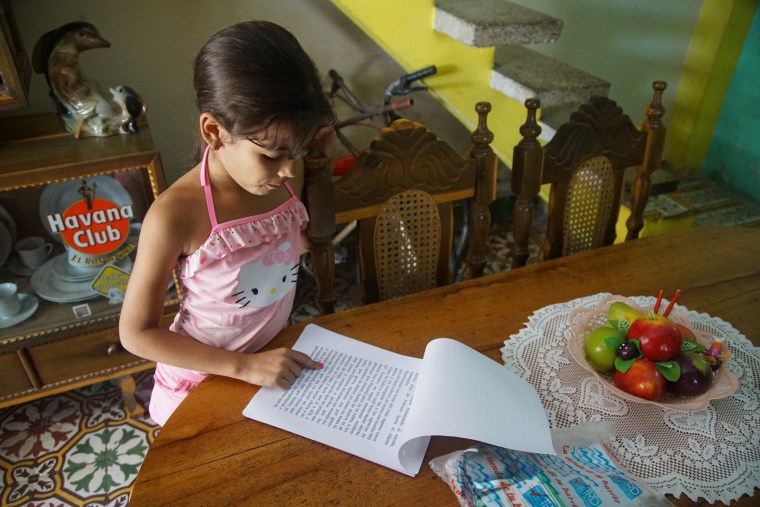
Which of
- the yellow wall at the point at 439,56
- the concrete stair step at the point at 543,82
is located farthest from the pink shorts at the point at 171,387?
the concrete stair step at the point at 543,82

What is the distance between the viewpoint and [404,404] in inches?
33.7

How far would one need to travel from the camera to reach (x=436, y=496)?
73cm

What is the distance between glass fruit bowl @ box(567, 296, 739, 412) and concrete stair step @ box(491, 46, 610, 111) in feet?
A: 3.04

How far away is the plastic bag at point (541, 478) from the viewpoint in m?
0.69

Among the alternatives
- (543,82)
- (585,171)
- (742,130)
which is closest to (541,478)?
(585,171)

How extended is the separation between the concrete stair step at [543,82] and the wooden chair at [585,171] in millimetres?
452

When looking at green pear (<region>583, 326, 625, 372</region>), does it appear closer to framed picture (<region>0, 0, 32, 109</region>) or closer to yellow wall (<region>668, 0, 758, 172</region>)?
framed picture (<region>0, 0, 32, 109</region>)

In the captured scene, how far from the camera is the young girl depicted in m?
0.79

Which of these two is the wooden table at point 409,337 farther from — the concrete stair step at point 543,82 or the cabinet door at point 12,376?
the cabinet door at point 12,376

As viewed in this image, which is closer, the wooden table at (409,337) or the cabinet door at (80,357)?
the wooden table at (409,337)

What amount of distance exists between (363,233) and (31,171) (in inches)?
33.2

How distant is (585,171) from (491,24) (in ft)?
1.85

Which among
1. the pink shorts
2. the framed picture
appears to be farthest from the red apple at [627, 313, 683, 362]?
the framed picture

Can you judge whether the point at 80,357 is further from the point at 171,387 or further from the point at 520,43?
the point at 520,43
